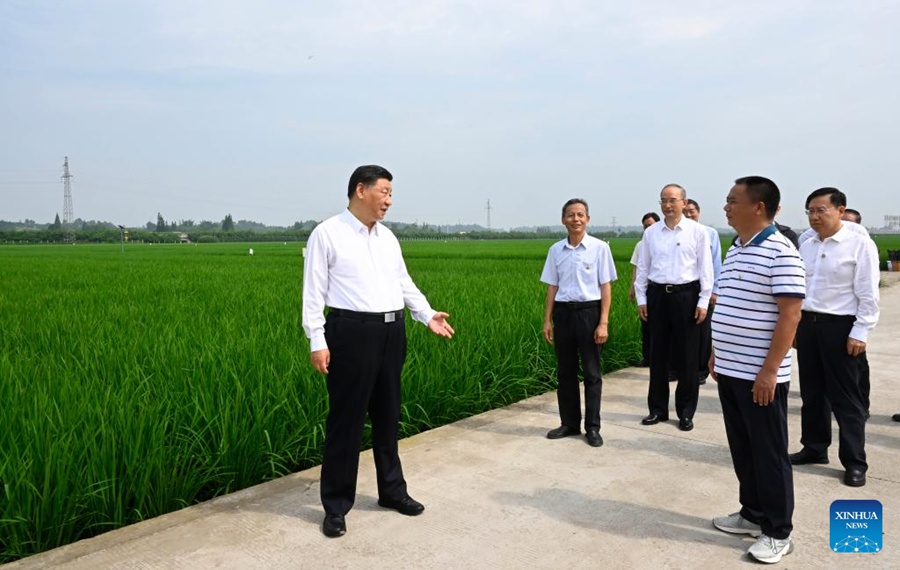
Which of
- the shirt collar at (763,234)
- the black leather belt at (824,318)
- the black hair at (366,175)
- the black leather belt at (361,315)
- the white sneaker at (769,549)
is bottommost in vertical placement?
the white sneaker at (769,549)

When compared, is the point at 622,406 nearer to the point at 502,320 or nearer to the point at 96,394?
the point at 502,320

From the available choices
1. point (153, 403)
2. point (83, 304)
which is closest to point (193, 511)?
point (153, 403)

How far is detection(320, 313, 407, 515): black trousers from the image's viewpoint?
298cm

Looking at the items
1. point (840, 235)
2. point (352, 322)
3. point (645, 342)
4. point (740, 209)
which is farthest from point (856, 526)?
point (645, 342)

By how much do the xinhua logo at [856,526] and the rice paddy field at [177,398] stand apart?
257 cm

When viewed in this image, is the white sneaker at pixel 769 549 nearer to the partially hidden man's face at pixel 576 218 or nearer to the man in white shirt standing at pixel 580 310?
the man in white shirt standing at pixel 580 310

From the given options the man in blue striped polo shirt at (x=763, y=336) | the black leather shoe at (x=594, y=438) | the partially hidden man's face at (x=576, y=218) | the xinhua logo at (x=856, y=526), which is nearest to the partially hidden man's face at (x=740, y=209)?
the man in blue striped polo shirt at (x=763, y=336)

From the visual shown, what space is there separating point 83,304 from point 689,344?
8.83 meters

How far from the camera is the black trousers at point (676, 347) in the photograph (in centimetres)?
469

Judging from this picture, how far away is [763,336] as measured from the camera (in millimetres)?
2682

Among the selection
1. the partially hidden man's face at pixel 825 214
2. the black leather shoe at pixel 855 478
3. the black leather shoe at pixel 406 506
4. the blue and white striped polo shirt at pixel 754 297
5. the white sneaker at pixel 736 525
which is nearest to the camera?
the blue and white striped polo shirt at pixel 754 297

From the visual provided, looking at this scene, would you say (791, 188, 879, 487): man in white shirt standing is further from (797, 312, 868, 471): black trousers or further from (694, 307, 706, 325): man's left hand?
(694, 307, 706, 325): man's left hand

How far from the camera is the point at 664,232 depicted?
502 cm

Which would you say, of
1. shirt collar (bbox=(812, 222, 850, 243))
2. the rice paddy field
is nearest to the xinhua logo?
shirt collar (bbox=(812, 222, 850, 243))
